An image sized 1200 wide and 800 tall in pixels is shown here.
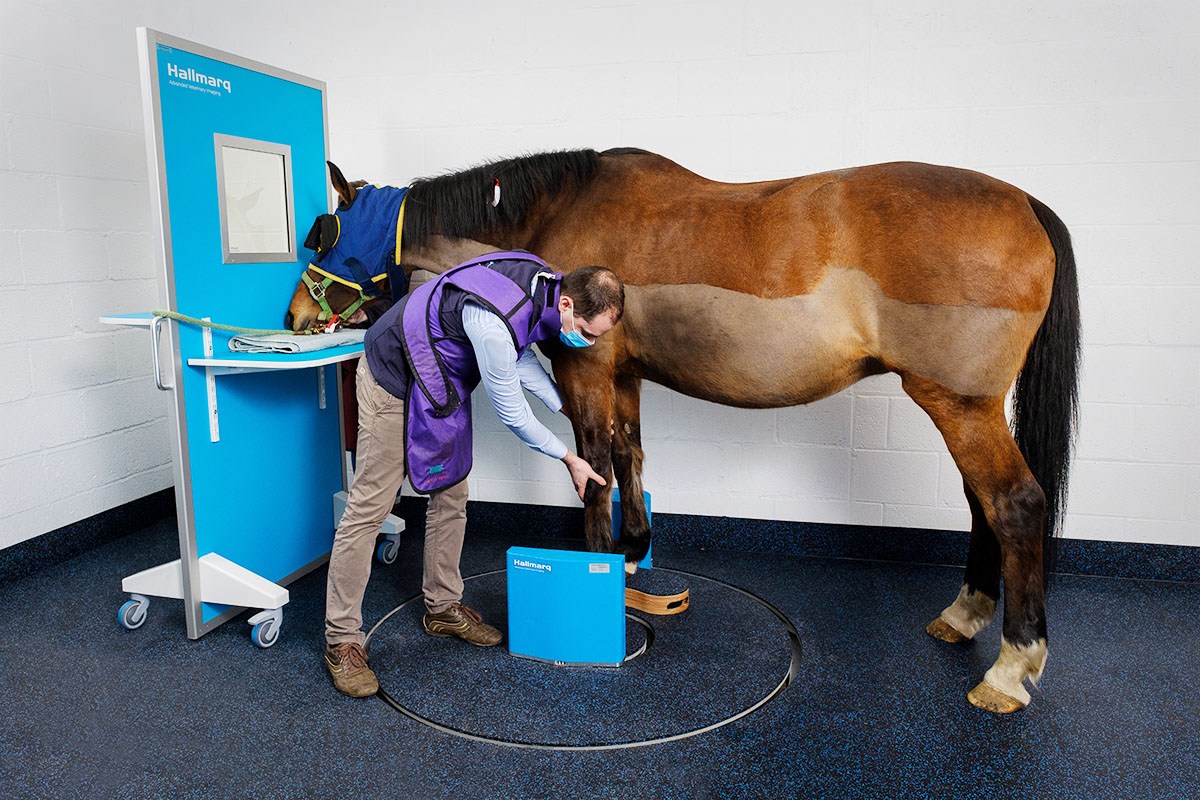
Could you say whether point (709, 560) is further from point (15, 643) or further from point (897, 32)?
point (15, 643)

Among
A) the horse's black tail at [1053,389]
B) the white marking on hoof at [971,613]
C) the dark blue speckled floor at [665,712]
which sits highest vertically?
the horse's black tail at [1053,389]

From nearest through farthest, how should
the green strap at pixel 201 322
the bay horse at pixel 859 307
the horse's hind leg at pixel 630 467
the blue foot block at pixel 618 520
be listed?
the bay horse at pixel 859 307
the green strap at pixel 201 322
the horse's hind leg at pixel 630 467
the blue foot block at pixel 618 520

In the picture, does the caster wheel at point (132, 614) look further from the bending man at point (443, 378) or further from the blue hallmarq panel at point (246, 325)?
the bending man at point (443, 378)

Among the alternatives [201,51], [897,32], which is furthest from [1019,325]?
[201,51]

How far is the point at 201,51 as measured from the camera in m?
2.59

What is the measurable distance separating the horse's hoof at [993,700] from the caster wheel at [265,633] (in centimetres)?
210

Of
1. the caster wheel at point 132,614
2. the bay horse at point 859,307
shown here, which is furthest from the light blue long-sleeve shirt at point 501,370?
the caster wheel at point 132,614

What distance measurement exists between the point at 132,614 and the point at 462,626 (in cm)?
111

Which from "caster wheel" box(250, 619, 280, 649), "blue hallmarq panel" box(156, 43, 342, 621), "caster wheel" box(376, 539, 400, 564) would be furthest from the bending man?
"caster wheel" box(376, 539, 400, 564)

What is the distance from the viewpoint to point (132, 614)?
9.23ft

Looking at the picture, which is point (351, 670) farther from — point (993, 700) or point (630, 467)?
point (993, 700)

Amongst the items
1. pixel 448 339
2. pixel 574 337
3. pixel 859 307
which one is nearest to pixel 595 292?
pixel 574 337

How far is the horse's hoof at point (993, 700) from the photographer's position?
2.32m

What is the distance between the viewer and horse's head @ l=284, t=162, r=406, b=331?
9.34ft
